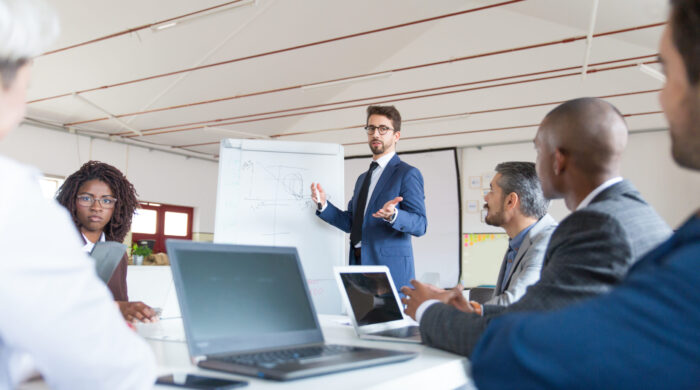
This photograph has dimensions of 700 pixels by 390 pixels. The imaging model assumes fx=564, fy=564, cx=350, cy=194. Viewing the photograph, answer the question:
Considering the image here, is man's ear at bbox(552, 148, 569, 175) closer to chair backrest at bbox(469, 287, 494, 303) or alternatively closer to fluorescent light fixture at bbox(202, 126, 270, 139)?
chair backrest at bbox(469, 287, 494, 303)

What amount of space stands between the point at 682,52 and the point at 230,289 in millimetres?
1011

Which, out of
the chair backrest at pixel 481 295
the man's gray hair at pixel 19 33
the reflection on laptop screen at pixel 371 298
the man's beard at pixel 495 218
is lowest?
the chair backrest at pixel 481 295

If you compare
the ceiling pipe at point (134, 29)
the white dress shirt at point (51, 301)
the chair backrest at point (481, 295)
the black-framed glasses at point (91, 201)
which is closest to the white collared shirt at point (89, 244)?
the black-framed glasses at point (91, 201)

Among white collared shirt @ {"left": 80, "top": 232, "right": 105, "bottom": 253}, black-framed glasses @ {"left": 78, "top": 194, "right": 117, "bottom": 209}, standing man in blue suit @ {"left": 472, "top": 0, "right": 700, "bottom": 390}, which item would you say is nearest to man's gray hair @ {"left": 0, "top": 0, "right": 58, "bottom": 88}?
standing man in blue suit @ {"left": 472, "top": 0, "right": 700, "bottom": 390}

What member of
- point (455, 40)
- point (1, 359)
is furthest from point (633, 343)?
point (455, 40)

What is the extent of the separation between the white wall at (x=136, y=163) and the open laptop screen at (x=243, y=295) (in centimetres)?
799

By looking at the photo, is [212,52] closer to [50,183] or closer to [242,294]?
[50,183]

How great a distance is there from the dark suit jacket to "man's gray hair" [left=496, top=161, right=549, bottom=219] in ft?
4.65

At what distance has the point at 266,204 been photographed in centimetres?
312

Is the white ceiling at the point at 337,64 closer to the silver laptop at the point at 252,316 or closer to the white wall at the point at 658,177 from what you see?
the white wall at the point at 658,177

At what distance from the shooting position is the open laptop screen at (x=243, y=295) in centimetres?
125

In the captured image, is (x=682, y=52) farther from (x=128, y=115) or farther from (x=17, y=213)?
(x=128, y=115)

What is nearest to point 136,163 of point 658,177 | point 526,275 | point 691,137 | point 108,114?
point 108,114

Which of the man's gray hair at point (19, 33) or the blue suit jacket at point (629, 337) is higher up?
the man's gray hair at point (19, 33)
